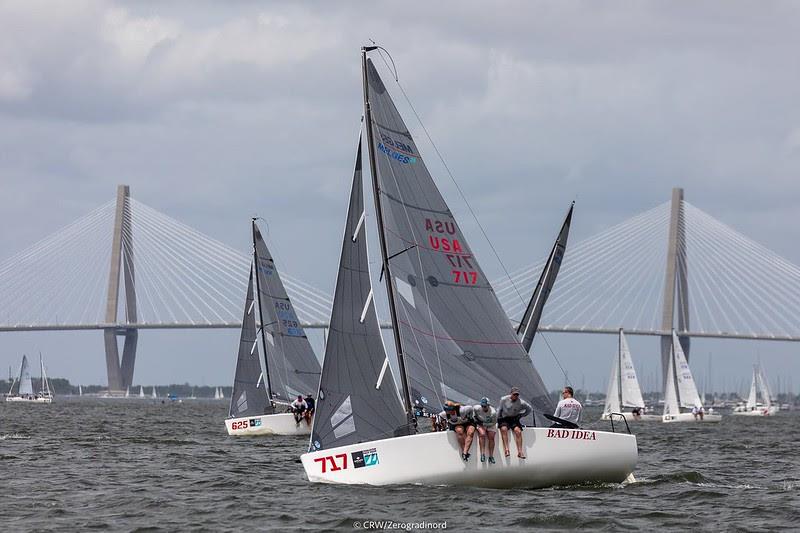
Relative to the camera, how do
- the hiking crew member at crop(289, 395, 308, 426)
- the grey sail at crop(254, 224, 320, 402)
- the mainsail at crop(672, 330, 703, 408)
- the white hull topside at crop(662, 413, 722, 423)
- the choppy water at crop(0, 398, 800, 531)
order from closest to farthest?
1. the choppy water at crop(0, 398, 800, 531)
2. the hiking crew member at crop(289, 395, 308, 426)
3. the grey sail at crop(254, 224, 320, 402)
4. the white hull topside at crop(662, 413, 722, 423)
5. the mainsail at crop(672, 330, 703, 408)

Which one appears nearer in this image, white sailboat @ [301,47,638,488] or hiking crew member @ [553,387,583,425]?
white sailboat @ [301,47,638,488]

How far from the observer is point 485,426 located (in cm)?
1378

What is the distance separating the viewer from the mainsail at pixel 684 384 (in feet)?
182

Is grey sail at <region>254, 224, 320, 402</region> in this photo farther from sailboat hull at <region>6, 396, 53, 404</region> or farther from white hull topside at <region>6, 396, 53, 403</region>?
white hull topside at <region>6, 396, 53, 403</region>

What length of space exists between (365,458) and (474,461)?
1.06 meters

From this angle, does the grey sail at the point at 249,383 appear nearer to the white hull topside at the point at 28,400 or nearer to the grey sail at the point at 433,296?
the grey sail at the point at 433,296

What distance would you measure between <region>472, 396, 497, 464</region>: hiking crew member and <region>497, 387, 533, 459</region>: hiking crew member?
0.12 meters

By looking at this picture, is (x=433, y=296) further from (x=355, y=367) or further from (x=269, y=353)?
(x=269, y=353)

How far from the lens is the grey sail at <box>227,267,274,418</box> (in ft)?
97.9

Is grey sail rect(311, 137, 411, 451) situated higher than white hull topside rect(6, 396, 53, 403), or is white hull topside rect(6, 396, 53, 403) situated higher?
white hull topside rect(6, 396, 53, 403)

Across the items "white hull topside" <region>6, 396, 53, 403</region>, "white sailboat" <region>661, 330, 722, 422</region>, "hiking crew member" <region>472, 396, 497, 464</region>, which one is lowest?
"hiking crew member" <region>472, 396, 497, 464</region>

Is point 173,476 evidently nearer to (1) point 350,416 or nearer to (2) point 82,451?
(1) point 350,416

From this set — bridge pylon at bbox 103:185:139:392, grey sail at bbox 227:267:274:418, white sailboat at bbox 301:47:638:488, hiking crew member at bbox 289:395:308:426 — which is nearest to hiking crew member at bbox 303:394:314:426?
hiking crew member at bbox 289:395:308:426

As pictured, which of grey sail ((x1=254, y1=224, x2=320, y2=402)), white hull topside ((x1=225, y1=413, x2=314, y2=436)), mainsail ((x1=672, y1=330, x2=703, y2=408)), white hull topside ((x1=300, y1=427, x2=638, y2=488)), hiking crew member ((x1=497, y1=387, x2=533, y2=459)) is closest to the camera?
white hull topside ((x1=300, y1=427, x2=638, y2=488))
